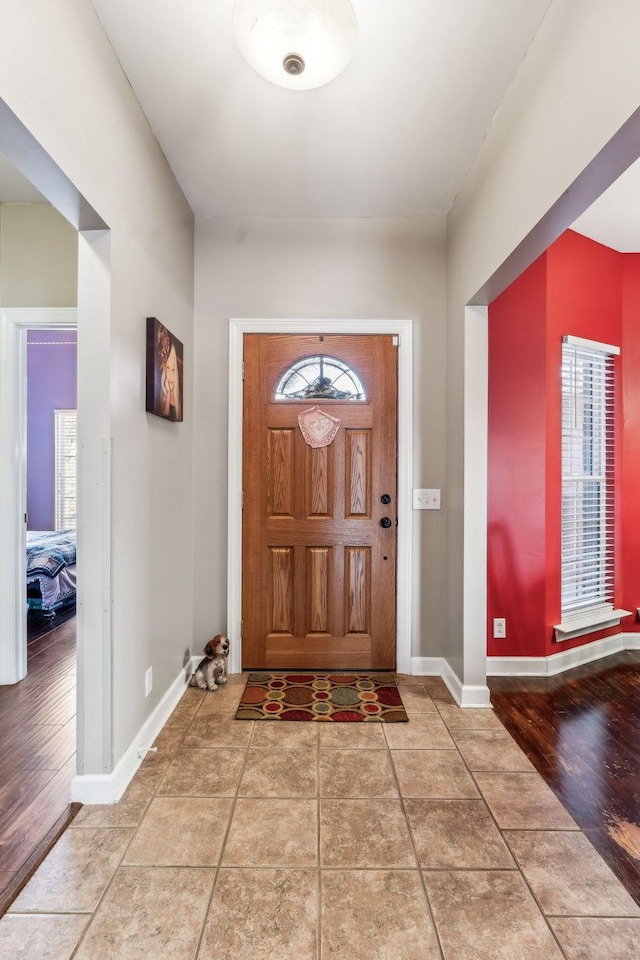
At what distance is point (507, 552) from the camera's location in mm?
3084

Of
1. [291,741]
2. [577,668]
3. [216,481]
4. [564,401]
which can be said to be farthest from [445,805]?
[564,401]

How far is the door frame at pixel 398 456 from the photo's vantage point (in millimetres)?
3049

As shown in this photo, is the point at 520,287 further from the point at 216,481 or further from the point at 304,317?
the point at 216,481

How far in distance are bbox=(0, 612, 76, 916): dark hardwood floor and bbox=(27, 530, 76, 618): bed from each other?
0.76 meters

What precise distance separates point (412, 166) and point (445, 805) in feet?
9.20

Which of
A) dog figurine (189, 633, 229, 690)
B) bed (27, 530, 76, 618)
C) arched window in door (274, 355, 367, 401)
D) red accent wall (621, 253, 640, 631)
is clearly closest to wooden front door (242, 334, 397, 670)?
arched window in door (274, 355, 367, 401)

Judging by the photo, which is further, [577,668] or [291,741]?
[577,668]

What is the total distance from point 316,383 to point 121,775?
7.10ft

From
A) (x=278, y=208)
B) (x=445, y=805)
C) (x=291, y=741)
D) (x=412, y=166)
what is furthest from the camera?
(x=278, y=208)

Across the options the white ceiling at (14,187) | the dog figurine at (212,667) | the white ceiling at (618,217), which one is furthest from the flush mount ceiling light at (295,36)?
the dog figurine at (212,667)

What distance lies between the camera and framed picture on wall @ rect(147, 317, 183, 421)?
2260 millimetres

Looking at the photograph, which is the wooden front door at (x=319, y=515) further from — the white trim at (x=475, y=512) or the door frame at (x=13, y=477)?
the door frame at (x=13, y=477)

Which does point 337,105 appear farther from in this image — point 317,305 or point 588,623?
point 588,623

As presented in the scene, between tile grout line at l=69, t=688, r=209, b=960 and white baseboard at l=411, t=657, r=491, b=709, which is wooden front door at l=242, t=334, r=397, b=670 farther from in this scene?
tile grout line at l=69, t=688, r=209, b=960
